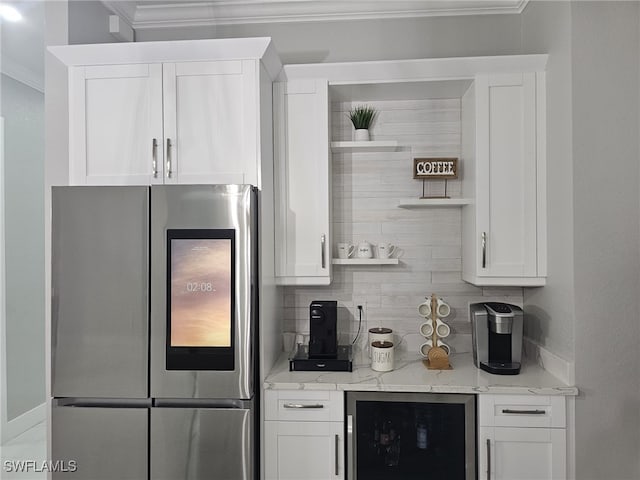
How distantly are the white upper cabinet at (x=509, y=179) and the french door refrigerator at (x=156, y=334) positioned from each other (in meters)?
1.15

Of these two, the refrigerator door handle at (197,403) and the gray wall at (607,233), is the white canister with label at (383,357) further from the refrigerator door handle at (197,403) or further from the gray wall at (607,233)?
the gray wall at (607,233)

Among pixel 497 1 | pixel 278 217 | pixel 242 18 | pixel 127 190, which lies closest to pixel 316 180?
pixel 278 217

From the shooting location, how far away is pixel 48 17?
2.16 meters

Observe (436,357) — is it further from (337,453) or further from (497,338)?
(337,453)

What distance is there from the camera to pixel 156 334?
6.13 ft

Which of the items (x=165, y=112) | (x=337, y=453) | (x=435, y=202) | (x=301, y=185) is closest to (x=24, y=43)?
(x=165, y=112)

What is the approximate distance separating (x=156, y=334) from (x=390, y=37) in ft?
6.53

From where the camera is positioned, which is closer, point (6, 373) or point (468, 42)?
point (468, 42)

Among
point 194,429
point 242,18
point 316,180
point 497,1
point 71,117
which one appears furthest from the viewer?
point 242,18

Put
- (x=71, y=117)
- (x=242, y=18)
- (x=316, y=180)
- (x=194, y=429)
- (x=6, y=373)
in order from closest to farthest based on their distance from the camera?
1. (x=194, y=429)
2. (x=71, y=117)
3. (x=316, y=180)
4. (x=242, y=18)
5. (x=6, y=373)

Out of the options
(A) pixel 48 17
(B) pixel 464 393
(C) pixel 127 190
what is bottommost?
(B) pixel 464 393

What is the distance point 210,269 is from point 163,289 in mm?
211

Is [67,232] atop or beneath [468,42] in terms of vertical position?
beneath

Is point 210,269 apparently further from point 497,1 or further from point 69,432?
point 497,1
